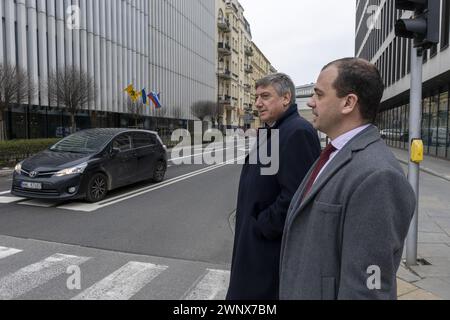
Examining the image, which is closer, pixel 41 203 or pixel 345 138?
pixel 345 138

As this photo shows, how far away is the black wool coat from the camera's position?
2258 mm

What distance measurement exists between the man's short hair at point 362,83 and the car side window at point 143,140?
920cm

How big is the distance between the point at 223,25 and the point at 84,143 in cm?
5530

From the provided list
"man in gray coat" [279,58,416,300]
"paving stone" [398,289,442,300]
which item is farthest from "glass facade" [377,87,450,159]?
"man in gray coat" [279,58,416,300]

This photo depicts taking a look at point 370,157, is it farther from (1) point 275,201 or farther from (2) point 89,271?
(2) point 89,271

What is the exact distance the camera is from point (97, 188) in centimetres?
866

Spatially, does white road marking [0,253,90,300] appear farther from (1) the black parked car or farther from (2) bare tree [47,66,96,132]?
(2) bare tree [47,66,96,132]

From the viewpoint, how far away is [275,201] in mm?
2312

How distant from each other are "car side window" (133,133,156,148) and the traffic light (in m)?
7.56

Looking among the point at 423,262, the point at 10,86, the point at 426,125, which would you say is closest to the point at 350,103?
the point at 423,262

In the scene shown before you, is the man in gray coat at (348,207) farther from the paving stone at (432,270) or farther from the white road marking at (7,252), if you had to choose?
the white road marking at (7,252)

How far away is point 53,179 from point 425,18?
7038 millimetres

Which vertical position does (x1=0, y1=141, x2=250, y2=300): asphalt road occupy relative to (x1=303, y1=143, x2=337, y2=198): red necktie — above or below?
below

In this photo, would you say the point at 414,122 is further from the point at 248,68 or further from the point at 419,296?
the point at 248,68
